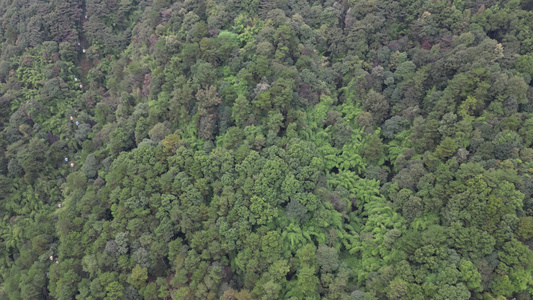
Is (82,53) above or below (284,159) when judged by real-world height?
below

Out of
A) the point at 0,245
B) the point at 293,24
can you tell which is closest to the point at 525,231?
the point at 293,24

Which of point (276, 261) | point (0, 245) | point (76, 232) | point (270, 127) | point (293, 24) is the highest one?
point (293, 24)

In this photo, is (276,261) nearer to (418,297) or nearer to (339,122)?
(418,297)

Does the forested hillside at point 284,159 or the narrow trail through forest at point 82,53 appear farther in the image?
the narrow trail through forest at point 82,53

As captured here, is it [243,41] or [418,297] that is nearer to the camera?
[418,297]

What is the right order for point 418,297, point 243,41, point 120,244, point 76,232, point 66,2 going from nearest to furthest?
1. point 418,297
2. point 120,244
3. point 76,232
4. point 243,41
5. point 66,2

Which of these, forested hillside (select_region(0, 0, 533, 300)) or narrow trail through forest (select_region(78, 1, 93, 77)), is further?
narrow trail through forest (select_region(78, 1, 93, 77))

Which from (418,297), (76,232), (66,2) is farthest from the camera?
(66,2)

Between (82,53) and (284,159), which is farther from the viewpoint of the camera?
(82,53)
